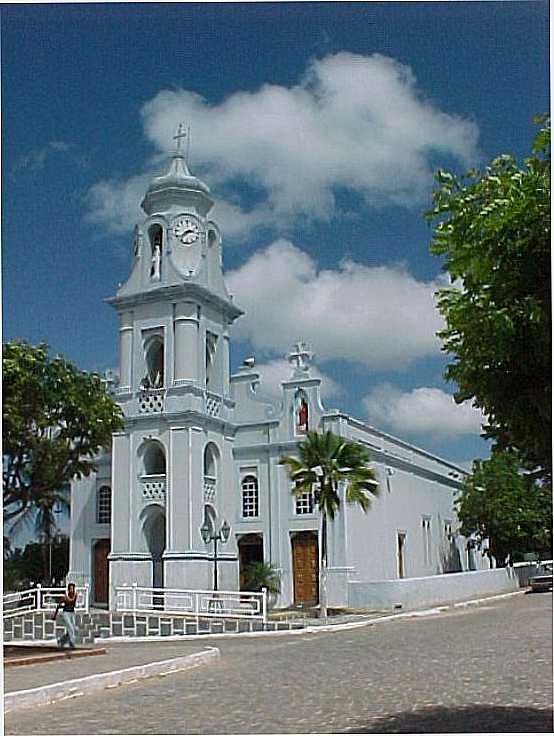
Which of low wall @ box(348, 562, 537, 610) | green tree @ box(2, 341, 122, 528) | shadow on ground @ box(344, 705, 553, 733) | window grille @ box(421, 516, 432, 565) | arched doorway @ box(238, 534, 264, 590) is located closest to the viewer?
shadow on ground @ box(344, 705, 553, 733)

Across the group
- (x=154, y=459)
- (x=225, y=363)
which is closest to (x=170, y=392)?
(x=154, y=459)

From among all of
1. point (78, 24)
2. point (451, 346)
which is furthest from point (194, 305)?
point (451, 346)

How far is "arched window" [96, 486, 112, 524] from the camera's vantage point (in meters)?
24.5

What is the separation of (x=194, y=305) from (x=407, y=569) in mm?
8831

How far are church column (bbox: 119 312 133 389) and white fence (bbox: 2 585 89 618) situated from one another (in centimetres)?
497

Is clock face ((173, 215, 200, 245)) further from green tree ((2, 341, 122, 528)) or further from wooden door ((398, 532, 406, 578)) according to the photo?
wooden door ((398, 532, 406, 578))

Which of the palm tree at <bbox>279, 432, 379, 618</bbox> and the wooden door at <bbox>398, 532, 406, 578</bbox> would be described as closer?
the palm tree at <bbox>279, 432, 379, 618</bbox>

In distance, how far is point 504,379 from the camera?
5.48m

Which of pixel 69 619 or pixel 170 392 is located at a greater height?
pixel 170 392

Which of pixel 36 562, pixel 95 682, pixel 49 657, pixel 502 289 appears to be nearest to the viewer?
pixel 502 289

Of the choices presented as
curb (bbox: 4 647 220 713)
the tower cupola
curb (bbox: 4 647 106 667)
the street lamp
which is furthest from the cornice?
curb (bbox: 4 647 220 713)

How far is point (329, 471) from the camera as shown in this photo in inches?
827

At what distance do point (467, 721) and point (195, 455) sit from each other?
15935 millimetres

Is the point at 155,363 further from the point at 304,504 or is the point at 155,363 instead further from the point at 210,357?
the point at 304,504
